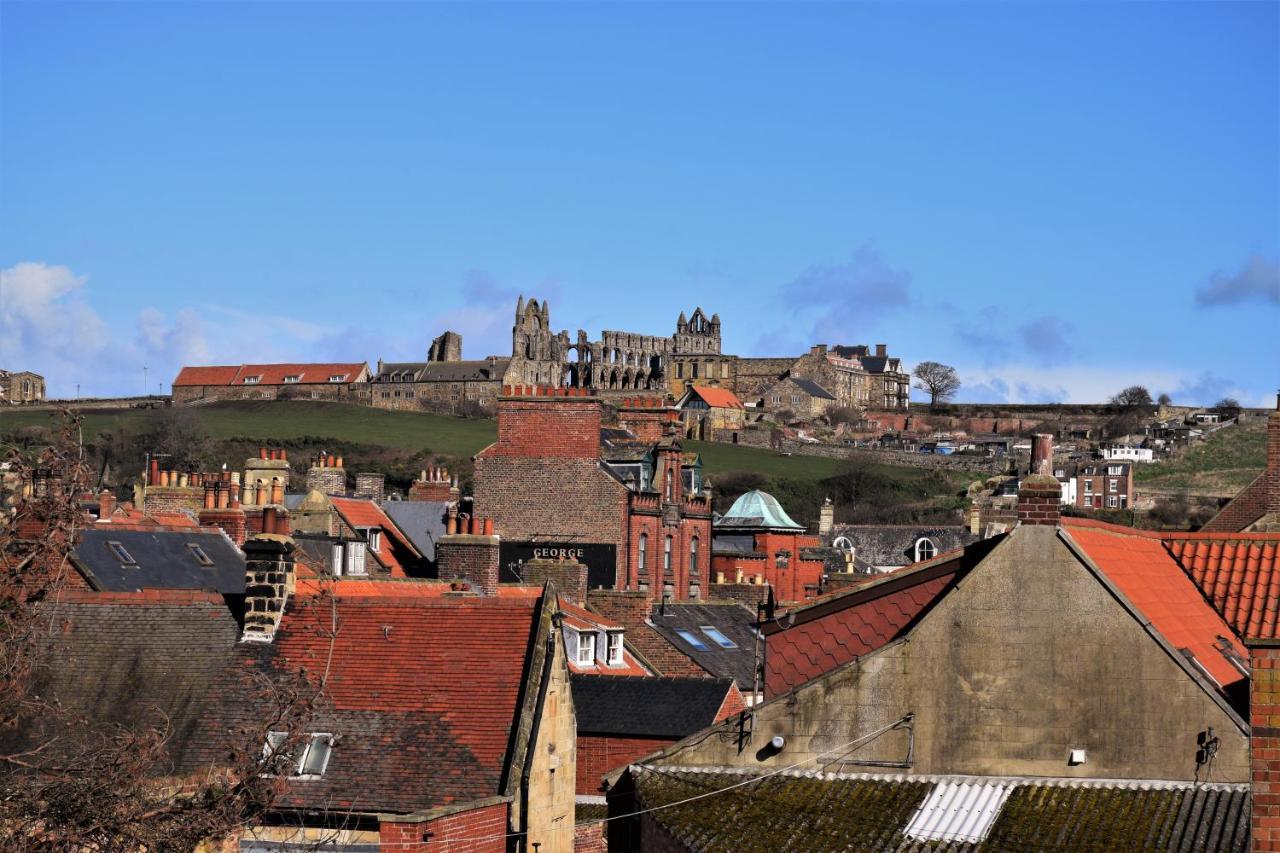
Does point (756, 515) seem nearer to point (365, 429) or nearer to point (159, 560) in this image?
point (159, 560)

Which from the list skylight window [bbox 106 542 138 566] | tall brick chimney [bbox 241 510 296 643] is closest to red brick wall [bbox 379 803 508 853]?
tall brick chimney [bbox 241 510 296 643]

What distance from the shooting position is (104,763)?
16141 mm

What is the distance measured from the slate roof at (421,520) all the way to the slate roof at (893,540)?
2815cm

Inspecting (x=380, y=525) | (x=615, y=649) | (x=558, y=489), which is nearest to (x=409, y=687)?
(x=615, y=649)

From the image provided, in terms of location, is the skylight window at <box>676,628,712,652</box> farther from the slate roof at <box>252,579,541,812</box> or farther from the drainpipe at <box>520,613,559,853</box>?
the drainpipe at <box>520,613,559,853</box>

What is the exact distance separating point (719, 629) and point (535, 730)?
2494 centimetres

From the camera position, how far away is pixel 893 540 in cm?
9350

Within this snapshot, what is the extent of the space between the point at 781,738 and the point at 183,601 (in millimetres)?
7189

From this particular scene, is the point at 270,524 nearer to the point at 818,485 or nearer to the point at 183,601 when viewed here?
the point at 183,601

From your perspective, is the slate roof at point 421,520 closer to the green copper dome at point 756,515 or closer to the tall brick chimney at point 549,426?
the tall brick chimney at point 549,426

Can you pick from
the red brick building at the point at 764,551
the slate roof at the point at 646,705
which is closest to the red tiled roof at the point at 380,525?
the red brick building at the point at 764,551

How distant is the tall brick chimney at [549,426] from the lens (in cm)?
5291

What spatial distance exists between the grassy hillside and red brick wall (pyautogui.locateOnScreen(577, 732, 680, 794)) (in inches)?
5182

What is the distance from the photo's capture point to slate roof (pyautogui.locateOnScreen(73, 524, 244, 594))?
34844 millimetres
